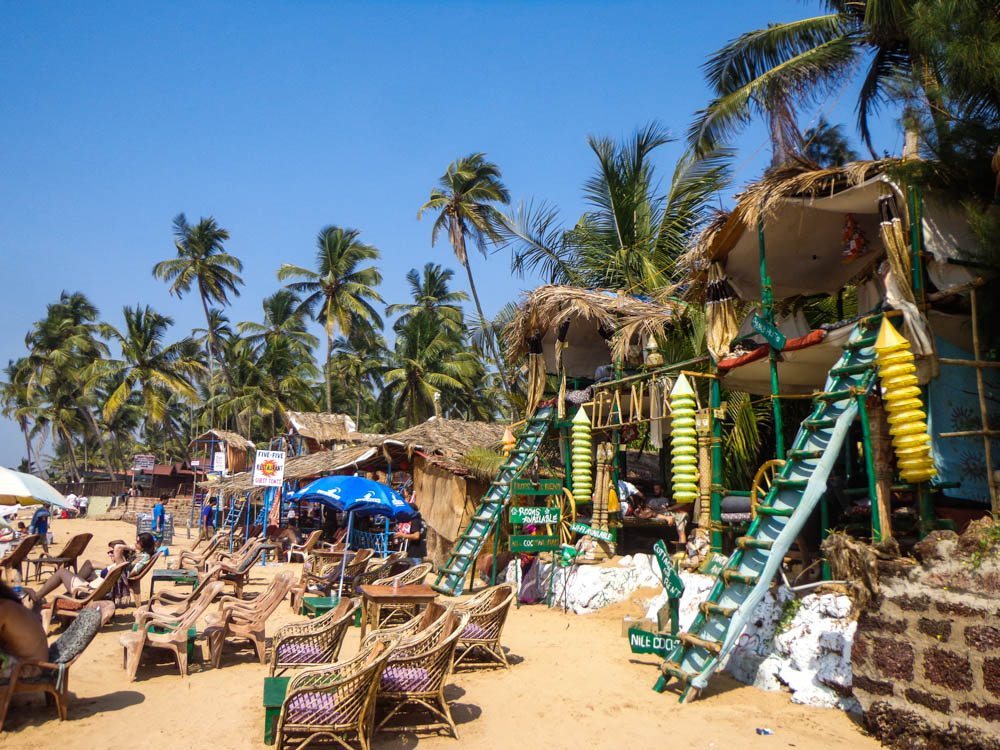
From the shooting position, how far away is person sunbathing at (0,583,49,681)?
5512 mm

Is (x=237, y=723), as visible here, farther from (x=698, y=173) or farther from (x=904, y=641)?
(x=698, y=173)

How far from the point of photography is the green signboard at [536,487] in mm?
12609

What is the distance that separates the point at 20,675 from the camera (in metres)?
5.67

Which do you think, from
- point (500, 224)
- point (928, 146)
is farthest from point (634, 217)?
point (928, 146)

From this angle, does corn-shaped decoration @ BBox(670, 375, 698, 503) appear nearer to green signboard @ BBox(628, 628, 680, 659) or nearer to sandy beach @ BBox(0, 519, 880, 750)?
sandy beach @ BBox(0, 519, 880, 750)

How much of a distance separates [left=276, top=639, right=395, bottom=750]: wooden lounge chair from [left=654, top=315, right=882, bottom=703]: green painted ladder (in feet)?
9.28

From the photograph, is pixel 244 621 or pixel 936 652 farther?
pixel 244 621

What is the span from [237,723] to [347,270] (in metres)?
32.0

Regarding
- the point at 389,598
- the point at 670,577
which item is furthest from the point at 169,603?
the point at 670,577

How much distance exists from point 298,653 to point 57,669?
1934 millimetres

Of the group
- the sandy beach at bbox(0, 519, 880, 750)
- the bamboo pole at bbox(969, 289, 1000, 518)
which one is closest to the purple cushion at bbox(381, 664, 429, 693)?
the sandy beach at bbox(0, 519, 880, 750)

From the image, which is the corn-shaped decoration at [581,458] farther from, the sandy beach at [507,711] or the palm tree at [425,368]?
the palm tree at [425,368]

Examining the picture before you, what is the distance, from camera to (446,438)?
1981cm

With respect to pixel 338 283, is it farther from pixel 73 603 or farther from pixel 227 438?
→ pixel 73 603
